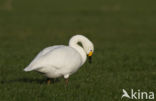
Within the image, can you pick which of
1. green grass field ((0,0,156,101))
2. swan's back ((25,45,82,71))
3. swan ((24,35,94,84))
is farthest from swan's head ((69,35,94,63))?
green grass field ((0,0,156,101))

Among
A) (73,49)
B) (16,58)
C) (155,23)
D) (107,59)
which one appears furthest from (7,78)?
(155,23)

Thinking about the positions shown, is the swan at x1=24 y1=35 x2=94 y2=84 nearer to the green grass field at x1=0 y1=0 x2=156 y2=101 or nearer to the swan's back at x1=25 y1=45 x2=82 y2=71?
the swan's back at x1=25 y1=45 x2=82 y2=71

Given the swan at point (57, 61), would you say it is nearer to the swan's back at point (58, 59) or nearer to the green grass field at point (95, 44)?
the swan's back at point (58, 59)

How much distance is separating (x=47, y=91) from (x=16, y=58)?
5696mm

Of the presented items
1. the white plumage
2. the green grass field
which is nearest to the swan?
the white plumage

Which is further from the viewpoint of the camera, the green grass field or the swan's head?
the swan's head

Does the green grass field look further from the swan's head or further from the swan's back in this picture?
the swan's head

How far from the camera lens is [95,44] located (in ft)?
65.8

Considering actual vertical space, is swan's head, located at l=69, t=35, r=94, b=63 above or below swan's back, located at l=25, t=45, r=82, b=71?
above

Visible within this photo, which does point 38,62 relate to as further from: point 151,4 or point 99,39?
point 151,4

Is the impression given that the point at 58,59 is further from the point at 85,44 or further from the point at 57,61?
the point at 85,44

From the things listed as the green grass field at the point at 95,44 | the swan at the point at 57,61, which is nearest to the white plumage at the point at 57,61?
the swan at the point at 57,61

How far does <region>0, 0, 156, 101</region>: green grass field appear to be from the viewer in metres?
8.40

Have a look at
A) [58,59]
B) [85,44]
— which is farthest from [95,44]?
[58,59]
